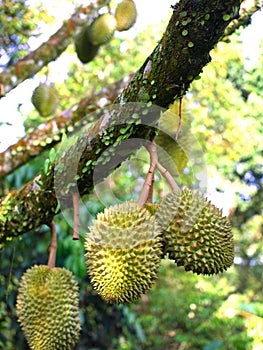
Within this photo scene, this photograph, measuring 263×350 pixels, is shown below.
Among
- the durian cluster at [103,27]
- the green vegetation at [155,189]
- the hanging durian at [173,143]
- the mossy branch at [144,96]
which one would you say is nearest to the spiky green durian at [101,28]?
the durian cluster at [103,27]

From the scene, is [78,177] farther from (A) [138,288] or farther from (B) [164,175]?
(A) [138,288]

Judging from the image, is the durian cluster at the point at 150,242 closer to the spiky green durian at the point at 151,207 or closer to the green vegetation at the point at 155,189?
the spiky green durian at the point at 151,207

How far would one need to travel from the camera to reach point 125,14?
8.94 feet

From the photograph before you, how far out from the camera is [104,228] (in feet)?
3.67

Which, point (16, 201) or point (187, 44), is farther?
point (16, 201)

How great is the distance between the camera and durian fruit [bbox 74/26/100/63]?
266 cm

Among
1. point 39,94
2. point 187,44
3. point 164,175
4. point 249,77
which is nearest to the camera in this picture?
point 187,44

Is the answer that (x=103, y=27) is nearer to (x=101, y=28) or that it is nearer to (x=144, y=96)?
(x=101, y=28)

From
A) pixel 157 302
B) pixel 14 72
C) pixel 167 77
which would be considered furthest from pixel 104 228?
pixel 157 302

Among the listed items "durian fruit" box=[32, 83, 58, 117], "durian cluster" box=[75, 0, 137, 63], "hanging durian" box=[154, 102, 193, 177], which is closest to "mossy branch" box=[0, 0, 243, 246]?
"hanging durian" box=[154, 102, 193, 177]

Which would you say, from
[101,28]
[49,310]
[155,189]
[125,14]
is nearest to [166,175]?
[49,310]

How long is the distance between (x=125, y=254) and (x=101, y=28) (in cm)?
185

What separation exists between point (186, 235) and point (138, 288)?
0.19 m

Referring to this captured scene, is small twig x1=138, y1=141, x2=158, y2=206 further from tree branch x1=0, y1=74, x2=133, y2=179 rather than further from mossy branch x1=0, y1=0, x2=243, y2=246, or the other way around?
tree branch x1=0, y1=74, x2=133, y2=179
